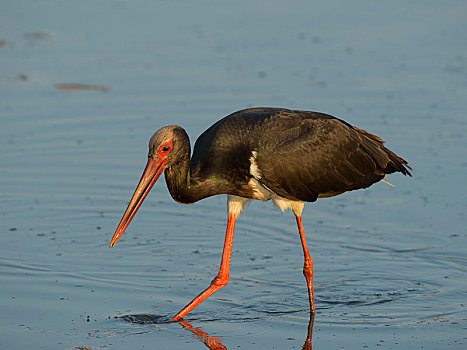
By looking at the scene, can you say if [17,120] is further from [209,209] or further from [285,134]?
[285,134]

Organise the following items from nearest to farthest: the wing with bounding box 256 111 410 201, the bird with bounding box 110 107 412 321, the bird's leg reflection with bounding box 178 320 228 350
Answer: the bird's leg reflection with bounding box 178 320 228 350 → the bird with bounding box 110 107 412 321 → the wing with bounding box 256 111 410 201

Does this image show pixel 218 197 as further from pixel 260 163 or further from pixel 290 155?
pixel 260 163

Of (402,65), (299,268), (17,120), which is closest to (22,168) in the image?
(17,120)

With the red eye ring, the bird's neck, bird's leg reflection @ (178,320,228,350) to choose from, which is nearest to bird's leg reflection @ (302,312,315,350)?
bird's leg reflection @ (178,320,228,350)

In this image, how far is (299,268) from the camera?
8938 millimetres

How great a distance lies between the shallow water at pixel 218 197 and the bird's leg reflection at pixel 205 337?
0.04 meters

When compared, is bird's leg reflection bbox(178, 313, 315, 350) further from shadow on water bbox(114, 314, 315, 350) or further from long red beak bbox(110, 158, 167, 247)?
long red beak bbox(110, 158, 167, 247)

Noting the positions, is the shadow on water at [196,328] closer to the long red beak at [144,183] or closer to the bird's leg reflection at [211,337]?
the bird's leg reflection at [211,337]

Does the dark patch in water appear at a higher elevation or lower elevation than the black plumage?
lower

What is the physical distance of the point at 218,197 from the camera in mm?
10789

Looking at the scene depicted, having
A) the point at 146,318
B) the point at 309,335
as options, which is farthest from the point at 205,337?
the point at 309,335

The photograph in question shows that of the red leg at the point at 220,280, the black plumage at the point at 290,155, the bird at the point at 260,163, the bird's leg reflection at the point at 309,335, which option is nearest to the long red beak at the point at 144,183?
the bird at the point at 260,163

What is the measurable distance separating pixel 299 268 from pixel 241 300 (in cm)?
94

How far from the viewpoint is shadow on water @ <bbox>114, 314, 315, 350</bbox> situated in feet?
24.0
